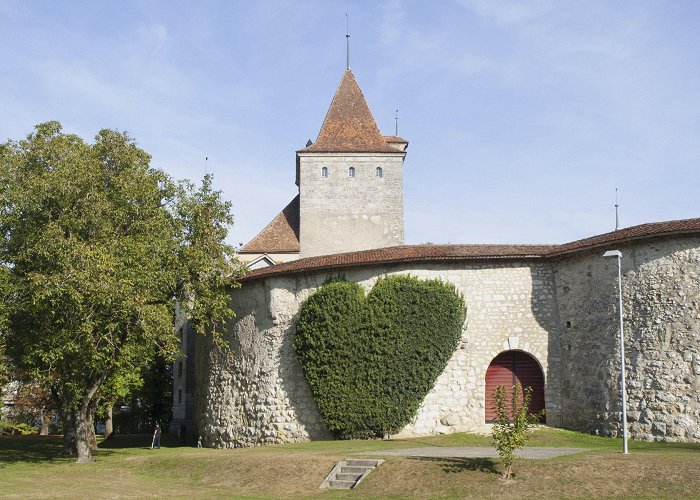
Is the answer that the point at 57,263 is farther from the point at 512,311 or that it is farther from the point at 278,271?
the point at 512,311

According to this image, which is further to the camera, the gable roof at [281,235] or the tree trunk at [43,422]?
the tree trunk at [43,422]

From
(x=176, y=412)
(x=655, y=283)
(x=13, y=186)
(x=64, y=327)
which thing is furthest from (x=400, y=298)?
(x=176, y=412)

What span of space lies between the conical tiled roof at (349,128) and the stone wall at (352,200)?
1.33 feet

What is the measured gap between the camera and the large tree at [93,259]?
23.4m

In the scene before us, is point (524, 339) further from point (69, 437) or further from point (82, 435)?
point (69, 437)

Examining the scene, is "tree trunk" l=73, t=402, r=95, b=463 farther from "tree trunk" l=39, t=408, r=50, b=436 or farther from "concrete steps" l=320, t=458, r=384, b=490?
"tree trunk" l=39, t=408, r=50, b=436

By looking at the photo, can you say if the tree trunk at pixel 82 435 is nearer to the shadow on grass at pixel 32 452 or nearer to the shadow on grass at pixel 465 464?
the shadow on grass at pixel 32 452

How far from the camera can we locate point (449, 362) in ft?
81.3

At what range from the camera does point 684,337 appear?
70.8 ft

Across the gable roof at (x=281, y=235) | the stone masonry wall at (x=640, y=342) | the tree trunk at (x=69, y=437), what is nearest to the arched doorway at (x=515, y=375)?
the stone masonry wall at (x=640, y=342)

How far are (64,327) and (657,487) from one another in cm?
1729

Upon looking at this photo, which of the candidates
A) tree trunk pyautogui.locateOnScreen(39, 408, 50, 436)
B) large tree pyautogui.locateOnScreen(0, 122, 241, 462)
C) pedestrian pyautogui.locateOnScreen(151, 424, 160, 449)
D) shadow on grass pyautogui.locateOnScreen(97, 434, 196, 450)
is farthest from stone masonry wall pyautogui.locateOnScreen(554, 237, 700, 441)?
tree trunk pyautogui.locateOnScreen(39, 408, 50, 436)

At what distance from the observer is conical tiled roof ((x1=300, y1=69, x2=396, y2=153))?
44062mm

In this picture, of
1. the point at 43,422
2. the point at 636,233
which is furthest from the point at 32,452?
the point at 636,233
